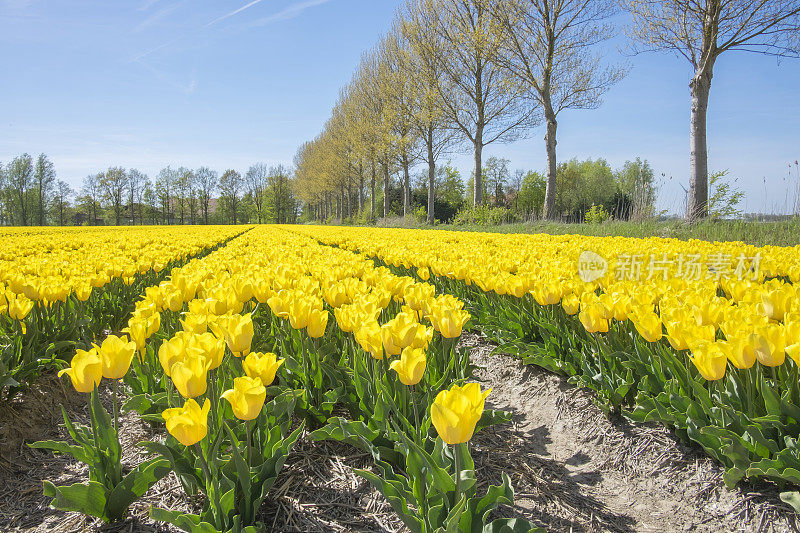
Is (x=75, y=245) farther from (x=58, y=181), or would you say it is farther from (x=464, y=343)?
(x=58, y=181)

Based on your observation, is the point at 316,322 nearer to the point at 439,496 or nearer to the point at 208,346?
the point at 208,346

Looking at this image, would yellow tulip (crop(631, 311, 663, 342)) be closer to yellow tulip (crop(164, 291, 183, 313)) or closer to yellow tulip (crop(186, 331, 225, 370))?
yellow tulip (crop(186, 331, 225, 370))

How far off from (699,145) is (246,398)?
37.2ft

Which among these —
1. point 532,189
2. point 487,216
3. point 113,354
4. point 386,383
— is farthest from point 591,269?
point 532,189

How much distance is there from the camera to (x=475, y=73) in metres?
18.1

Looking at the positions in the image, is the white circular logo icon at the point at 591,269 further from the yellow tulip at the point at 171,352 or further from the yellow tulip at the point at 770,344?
the yellow tulip at the point at 171,352

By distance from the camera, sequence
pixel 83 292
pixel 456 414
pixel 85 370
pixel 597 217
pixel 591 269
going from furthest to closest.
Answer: pixel 597 217
pixel 591 269
pixel 83 292
pixel 85 370
pixel 456 414

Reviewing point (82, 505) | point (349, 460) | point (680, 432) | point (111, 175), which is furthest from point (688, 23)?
point (111, 175)

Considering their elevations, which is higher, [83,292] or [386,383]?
[83,292]

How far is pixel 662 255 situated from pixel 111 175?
72.5 meters

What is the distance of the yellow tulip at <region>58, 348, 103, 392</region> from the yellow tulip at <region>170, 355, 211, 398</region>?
0.26m

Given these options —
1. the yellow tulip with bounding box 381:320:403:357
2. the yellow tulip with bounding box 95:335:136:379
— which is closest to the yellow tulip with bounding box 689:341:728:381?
the yellow tulip with bounding box 381:320:403:357

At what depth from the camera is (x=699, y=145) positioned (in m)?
9.50

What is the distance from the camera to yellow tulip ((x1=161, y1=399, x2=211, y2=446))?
3.39 feet
